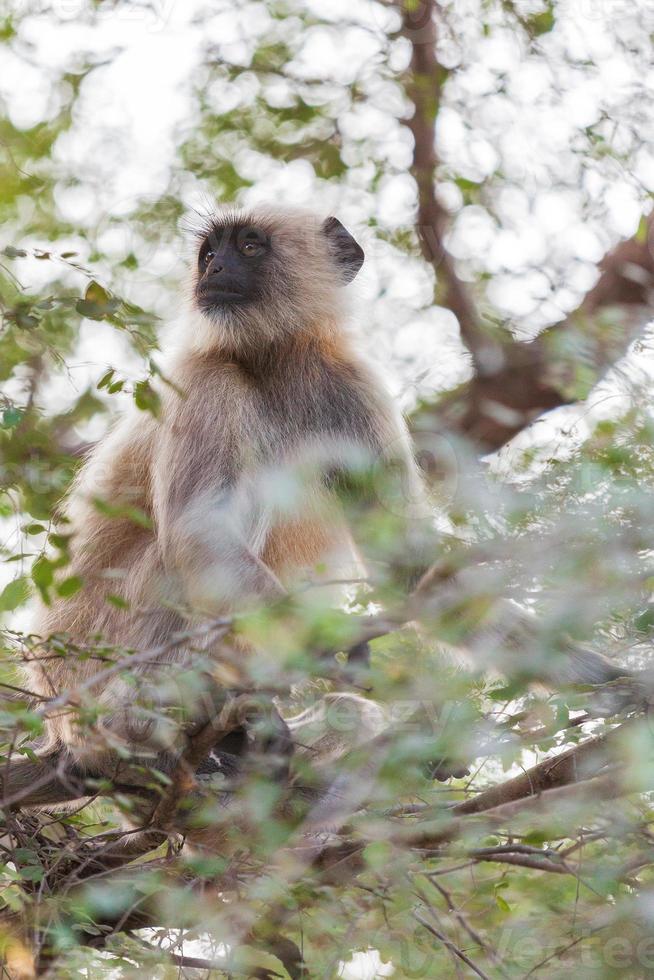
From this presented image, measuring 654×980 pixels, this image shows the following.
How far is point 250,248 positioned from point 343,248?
0.50m

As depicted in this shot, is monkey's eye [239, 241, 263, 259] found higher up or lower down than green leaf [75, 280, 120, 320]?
lower down

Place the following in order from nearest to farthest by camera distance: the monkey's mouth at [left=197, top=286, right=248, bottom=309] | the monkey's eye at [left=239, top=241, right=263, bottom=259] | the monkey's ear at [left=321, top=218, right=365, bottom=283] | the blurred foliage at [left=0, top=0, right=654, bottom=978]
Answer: the blurred foliage at [left=0, top=0, right=654, bottom=978] < the monkey's mouth at [left=197, top=286, right=248, bottom=309] < the monkey's eye at [left=239, top=241, right=263, bottom=259] < the monkey's ear at [left=321, top=218, right=365, bottom=283]

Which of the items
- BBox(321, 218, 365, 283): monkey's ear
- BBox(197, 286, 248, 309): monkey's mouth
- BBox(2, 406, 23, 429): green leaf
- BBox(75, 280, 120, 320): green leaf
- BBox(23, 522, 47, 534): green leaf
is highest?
BBox(75, 280, 120, 320): green leaf

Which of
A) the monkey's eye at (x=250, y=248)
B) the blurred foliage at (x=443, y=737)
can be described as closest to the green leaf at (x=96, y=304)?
the blurred foliage at (x=443, y=737)

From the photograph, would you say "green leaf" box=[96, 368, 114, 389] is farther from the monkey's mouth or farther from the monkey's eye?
the monkey's eye

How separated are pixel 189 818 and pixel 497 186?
407 centimetres

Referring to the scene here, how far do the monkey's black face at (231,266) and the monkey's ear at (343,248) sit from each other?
0.36 metres

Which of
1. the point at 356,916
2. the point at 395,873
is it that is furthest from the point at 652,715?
the point at 356,916

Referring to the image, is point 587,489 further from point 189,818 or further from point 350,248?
point 350,248

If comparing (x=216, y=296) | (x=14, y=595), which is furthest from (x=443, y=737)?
(x=216, y=296)

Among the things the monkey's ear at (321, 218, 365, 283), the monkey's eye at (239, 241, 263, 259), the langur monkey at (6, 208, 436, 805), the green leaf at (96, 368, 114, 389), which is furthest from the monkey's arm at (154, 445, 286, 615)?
the monkey's ear at (321, 218, 365, 283)

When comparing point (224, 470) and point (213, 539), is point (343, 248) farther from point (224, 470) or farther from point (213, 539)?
point (213, 539)

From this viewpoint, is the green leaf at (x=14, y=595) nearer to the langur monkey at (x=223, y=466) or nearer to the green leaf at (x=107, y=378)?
the green leaf at (x=107, y=378)

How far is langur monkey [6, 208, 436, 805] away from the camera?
12.1 feet
